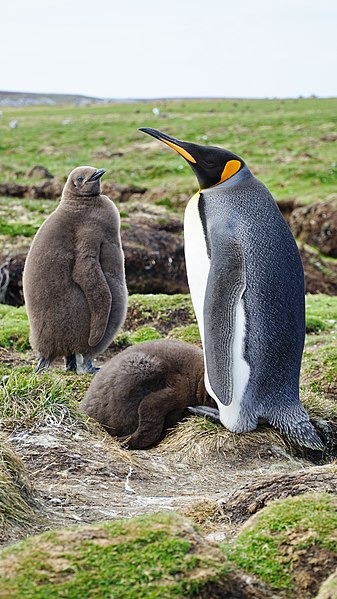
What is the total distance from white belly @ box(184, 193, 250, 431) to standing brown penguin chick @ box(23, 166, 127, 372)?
107cm

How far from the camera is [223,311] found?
6020 mm

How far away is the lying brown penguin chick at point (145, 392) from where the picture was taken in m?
6.07

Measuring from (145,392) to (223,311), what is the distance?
813mm

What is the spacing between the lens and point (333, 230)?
1812 centimetres

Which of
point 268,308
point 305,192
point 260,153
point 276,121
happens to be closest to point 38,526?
point 268,308

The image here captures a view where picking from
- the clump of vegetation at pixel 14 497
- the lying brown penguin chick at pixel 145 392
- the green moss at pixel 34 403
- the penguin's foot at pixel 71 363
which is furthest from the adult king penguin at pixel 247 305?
the clump of vegetation at pixel 14 497

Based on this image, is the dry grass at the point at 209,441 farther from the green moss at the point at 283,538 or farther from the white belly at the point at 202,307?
the green moss at the point at 283,538

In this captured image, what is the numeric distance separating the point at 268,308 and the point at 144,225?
823 cm

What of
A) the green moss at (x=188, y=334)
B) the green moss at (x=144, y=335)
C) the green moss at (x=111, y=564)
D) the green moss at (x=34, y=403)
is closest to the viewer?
the green moss at (x=111, y=564)

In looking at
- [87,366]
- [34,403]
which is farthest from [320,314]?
[34,403]

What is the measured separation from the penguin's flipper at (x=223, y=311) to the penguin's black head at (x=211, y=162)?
1.99 ft

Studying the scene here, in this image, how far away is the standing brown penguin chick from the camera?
23.4 ft

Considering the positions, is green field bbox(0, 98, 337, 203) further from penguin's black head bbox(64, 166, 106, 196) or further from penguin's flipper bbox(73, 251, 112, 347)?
penguin's flipper bbox(73, 251, 112, 347)

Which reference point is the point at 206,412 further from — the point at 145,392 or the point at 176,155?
the point at 176,155
